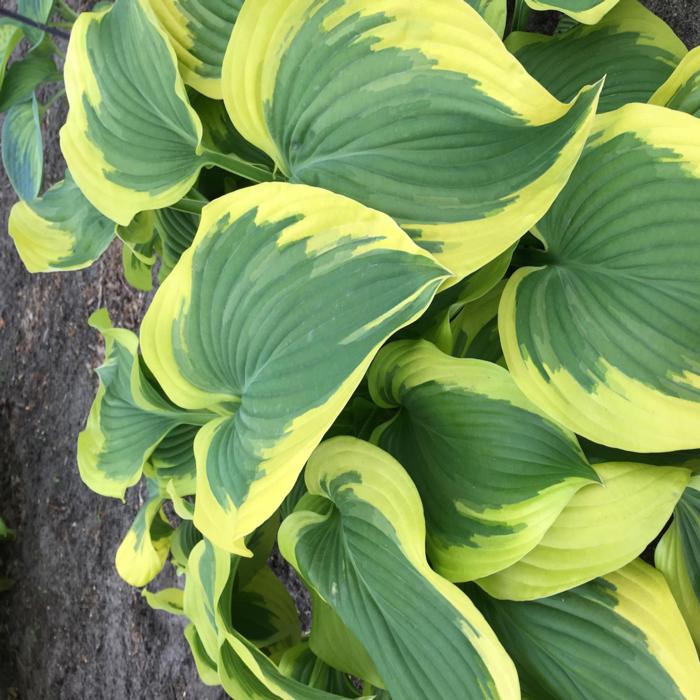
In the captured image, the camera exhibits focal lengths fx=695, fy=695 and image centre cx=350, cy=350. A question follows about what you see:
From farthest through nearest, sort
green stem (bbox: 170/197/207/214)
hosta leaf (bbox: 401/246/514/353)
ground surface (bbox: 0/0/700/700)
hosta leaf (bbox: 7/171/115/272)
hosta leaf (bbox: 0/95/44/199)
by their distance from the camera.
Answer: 1. ground surface (bbox: 0/0/700/700)
2. hosta leaf (bbox: 0/95/44/199)
3. hosta leaf (bbox: 7/171/115/272)
4. green stem (bbox: 170/197/207/214)
5. hosta leaf (bbox: 401/246/514/353)

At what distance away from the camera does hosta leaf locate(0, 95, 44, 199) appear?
1090 millimetres

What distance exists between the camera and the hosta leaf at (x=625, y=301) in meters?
0.56

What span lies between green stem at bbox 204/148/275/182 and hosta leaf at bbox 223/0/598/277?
106mm

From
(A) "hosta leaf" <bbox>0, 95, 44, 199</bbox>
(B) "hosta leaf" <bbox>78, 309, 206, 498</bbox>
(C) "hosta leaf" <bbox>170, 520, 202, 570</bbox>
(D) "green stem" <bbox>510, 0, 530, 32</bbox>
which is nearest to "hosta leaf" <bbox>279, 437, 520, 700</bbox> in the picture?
(B) "hosta leaf" <bbox>78, 309, 206, 498</bbox>

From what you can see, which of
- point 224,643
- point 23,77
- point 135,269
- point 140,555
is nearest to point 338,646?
point 224,643

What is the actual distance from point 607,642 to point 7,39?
118 cm

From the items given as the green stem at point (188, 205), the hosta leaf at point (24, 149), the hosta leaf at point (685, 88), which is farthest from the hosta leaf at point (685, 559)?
the hosta leaf at point (24, 149)

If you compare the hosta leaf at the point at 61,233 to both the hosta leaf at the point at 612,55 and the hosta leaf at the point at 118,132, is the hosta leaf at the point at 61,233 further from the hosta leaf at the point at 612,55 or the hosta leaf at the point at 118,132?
the hosta leaf at the point at 612,55

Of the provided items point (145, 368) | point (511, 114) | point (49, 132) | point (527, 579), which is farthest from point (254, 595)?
point (49, 132)

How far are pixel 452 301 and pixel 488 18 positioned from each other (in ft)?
0.99

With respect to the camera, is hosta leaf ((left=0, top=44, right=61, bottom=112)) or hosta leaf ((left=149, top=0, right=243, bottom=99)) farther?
hosta leaf ((left=0, top=44, right=61, bottom=112))

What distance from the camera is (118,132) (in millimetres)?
745

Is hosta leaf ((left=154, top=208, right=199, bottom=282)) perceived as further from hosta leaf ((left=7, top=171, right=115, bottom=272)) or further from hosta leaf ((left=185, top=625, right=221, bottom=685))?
hosta leaf ((left=185, top=625, right=221, bottom=685))

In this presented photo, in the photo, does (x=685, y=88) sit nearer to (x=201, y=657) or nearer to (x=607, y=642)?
(x=607, y=642)
